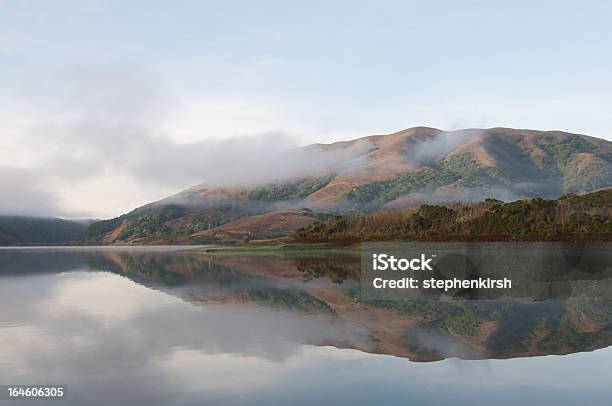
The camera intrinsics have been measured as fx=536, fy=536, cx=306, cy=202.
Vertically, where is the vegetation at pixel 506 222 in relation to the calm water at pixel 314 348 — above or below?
above

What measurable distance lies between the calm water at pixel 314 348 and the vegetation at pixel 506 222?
69.3 meters

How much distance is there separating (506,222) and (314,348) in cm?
10488

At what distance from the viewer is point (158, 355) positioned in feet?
74.6

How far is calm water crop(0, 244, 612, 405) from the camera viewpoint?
1742 centimetres

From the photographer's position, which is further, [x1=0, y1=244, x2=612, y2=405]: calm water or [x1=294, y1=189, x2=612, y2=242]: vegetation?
[x1=294, y1=189, x2=612, y2=242]: vegetation

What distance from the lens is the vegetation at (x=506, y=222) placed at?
10821 cm

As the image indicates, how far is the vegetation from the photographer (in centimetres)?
10821

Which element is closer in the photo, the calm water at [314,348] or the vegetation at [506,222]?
the calm water at [314,348]

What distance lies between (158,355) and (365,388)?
965cm

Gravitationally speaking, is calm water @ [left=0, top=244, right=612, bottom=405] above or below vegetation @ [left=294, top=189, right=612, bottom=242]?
below

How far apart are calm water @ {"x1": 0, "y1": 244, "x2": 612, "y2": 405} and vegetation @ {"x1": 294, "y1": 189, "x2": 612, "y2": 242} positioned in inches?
2728

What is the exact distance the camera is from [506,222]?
119 metres

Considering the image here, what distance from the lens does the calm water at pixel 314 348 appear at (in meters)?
17.4

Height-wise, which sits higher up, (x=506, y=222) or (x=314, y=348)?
(x=506, y=222)
